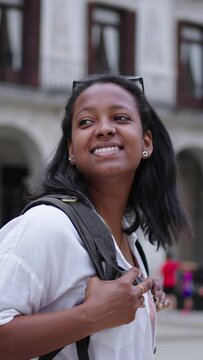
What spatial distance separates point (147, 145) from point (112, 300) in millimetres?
657

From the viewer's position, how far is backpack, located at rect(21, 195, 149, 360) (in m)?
2.20

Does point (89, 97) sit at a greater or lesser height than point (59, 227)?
greater

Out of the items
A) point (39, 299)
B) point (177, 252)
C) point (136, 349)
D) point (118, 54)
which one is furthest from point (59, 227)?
point (177, 252)

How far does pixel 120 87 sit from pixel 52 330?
793mm

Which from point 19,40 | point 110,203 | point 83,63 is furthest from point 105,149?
point 83,63

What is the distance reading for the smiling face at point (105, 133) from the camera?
243cm

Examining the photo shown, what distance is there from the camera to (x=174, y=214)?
2.80 meters

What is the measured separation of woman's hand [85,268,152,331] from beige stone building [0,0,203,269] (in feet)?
59.4

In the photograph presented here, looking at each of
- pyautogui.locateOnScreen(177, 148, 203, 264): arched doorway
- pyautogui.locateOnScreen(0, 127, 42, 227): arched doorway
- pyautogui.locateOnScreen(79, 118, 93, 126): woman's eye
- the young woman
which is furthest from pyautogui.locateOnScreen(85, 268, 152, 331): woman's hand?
pyautogui.locateOnScreen(177, 148, 203, 264): arched doorway

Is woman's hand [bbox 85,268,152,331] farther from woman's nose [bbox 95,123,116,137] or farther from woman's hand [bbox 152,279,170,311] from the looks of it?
woman's hand [bbox 152,279,170,311]

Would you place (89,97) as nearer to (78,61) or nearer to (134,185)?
(134,185)

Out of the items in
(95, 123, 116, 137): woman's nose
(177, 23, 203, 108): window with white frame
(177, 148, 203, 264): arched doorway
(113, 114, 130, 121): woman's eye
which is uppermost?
(113, 114, 130, 121): woman's eye

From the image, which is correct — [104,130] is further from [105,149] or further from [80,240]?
[80,240]

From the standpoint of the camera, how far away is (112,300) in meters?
2.16
